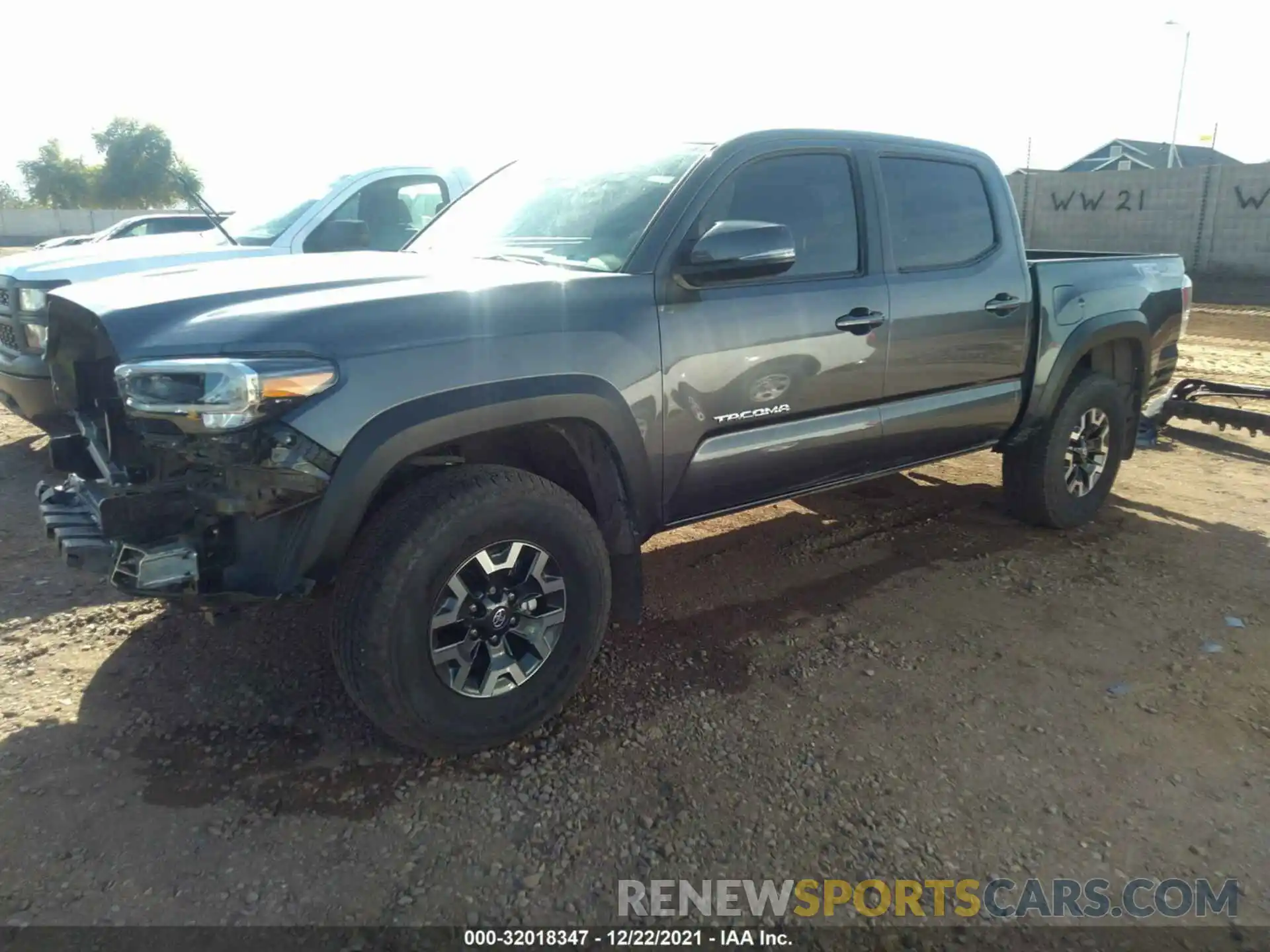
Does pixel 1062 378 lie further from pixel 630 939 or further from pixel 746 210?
pixel 630 939

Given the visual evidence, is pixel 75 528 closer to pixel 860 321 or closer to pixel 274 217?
pixel 860 321

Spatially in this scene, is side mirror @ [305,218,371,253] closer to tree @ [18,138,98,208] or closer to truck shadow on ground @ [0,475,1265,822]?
truck shadow on ground @ [0,475,1265,822]

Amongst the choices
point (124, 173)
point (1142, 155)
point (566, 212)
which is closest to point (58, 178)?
point (124, 173)

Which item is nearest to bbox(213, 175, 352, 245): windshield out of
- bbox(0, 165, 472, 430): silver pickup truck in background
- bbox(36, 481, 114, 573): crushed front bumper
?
bbox(0, 165, 472, 430): silver pickup truck in background

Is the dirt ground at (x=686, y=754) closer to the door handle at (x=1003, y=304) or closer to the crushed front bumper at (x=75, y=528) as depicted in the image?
the crushed front bumper at (x=75, y=528)

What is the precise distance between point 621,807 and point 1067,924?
3.93ft

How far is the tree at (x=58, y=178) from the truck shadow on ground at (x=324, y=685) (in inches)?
2809

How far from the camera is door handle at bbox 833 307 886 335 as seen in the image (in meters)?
3.63

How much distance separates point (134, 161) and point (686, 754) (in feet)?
220

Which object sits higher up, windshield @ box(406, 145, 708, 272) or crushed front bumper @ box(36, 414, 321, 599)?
windshield @ box(406, 145, 708, 272)

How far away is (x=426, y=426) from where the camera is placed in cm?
260

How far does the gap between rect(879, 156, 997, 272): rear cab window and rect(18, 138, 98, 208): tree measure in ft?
236

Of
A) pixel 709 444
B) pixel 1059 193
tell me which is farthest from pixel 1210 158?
pixel 709 444

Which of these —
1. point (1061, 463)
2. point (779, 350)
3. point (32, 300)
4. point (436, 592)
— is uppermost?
point (32, 300)
